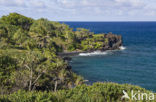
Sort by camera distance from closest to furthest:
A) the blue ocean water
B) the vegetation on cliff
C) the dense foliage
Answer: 1. the dense foliage
2. the vegetation on cliff
3. the blue ocean water

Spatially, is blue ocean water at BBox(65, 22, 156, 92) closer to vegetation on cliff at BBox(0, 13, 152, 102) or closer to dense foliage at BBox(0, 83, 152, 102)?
vegetation on cliff at BBox(0, 13, 152, 102)

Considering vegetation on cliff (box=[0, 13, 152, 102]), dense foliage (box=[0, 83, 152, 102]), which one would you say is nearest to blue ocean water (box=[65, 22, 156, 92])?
vegetation on cliff (box=[0, 13, 152, 102])

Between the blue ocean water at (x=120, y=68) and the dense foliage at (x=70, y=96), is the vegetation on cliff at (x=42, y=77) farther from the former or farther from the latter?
the blue ocean water at (x=120, y=68)

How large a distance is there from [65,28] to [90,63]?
51.2 metres

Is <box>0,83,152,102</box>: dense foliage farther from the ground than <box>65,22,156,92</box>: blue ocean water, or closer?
farther from the ground

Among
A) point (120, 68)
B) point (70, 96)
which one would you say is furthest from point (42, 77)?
point (120, 68)

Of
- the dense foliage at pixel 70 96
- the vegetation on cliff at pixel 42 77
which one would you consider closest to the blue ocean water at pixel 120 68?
the vegetation on cliff at pixel 42 77

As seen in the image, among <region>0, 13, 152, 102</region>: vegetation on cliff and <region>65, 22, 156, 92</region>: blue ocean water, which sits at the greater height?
<region>0, 13, 152, 102</region>: vegetation on cliff

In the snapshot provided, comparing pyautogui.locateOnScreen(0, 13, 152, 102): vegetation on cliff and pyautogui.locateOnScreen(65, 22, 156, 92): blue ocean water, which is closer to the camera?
pyautogui.locateOnScreen(0, 13, 152, 102): vegetation on cliff

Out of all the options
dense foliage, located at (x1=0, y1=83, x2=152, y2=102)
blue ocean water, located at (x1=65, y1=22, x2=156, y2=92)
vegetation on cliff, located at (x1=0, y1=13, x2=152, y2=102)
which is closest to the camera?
dense foliage, located at (x1=0, y1=83, x2=152, y2=102)

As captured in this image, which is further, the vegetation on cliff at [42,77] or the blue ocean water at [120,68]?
the blue ocean water at [120,68]

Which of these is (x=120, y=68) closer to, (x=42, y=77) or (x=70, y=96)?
(x=42, y=77)

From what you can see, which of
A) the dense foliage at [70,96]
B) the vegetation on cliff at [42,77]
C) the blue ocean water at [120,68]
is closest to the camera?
the dense foliage at [70,96]

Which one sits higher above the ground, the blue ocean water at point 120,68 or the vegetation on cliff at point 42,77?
the vegetation on cliff at point 42,77
